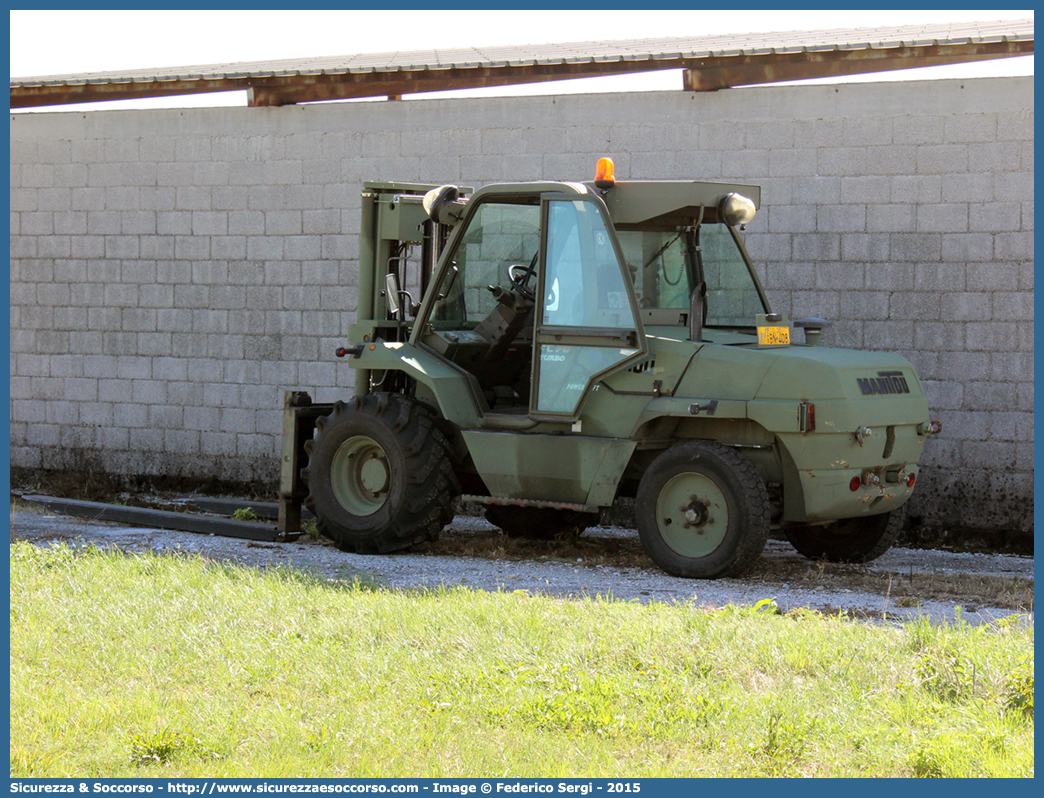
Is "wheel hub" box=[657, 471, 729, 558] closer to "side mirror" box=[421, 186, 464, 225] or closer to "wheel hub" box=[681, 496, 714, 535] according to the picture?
"wheel hub" box=[681, 496, 714, 535]

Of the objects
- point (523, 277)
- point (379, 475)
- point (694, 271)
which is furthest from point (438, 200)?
point (379, 475)

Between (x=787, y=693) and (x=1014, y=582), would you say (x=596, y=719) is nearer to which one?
(x=787, y=693)

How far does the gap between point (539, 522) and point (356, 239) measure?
346 centimetres

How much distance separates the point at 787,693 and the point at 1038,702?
2.96 ft

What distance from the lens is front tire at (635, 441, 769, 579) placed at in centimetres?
760

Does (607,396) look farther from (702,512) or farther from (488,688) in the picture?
(488,688)

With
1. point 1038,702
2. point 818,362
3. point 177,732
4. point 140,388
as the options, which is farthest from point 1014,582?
point 140,388

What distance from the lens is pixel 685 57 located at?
406 inches

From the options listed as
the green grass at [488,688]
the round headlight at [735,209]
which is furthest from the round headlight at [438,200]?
the green grass at [488,688]

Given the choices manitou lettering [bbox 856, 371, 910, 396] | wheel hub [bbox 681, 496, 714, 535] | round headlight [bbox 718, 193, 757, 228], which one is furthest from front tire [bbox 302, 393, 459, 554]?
manitou lettering [bbox 856, 371, 910, 396]

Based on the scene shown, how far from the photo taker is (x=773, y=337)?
8102 mm

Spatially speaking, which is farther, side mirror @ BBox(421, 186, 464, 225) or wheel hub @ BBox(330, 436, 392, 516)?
wheel hub @ BBox(330, 436, 392, 516)

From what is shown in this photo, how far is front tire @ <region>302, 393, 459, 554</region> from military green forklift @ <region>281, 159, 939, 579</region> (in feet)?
0.05

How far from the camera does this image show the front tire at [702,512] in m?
7.60
